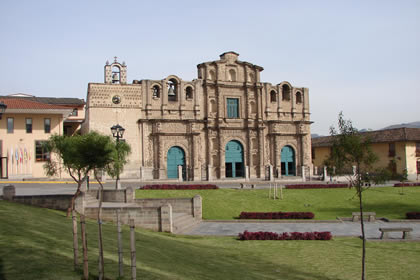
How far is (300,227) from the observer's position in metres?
21.5

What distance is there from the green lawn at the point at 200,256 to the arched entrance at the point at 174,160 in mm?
26021

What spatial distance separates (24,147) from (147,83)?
13.9m

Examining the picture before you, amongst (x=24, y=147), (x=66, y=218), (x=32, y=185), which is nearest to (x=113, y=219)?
(x=66, y=218)

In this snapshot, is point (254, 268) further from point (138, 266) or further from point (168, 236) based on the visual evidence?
point (168, 236)

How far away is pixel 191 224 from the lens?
22109 mm

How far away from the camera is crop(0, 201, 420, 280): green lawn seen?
9406 millimetres

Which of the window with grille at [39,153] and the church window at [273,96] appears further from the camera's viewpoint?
the church window at [273,96]

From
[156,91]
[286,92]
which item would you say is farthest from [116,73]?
[286,92]

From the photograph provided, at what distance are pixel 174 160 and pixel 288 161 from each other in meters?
14.8

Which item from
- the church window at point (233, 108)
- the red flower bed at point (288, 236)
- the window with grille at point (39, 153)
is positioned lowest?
the red flower bed at point (288, 236)

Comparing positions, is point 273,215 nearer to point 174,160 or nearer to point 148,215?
point 148,215

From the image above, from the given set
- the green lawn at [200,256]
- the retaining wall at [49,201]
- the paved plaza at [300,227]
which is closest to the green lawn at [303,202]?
the paved plaza at [300,227]

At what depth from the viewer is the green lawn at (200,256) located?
30.9 ft

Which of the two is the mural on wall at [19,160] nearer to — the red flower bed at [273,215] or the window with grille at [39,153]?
the window with grille at [39,153]
